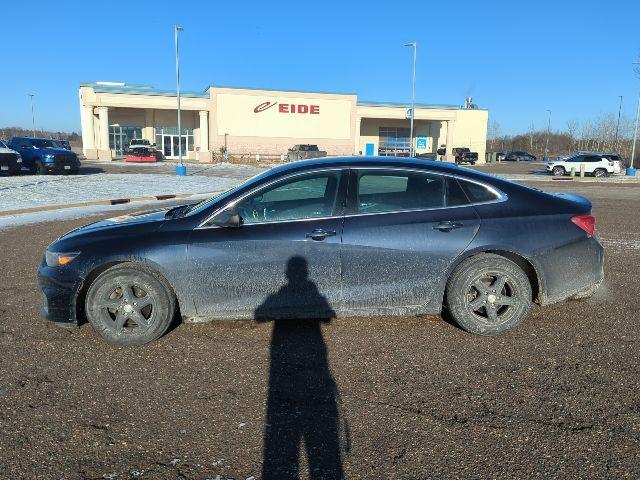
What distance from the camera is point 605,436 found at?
2.89m

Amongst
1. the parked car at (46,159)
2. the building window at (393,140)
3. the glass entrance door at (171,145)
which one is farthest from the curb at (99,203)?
the building window at (393,140)

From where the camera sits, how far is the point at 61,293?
420 cm

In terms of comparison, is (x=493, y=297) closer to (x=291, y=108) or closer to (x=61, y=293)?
(x=61, y=293)

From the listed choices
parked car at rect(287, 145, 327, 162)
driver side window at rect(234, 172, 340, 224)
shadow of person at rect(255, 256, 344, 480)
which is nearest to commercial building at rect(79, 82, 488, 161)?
parked car at rect(287, 145, 327, 162)

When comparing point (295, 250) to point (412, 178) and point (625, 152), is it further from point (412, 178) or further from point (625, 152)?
point (625, 152)

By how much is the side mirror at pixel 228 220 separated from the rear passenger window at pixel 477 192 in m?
1.99

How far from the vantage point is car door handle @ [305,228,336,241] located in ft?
13.6

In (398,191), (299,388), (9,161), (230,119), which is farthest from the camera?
(230,119)

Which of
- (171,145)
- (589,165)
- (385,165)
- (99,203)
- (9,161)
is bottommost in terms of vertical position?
(99,203)

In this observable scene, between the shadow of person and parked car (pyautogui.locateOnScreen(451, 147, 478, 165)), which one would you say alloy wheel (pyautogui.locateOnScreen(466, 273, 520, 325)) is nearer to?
the shadow of person

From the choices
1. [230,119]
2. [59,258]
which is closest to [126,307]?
[59,258]

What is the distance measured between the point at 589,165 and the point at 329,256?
36.1m

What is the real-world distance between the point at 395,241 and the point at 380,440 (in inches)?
70.2

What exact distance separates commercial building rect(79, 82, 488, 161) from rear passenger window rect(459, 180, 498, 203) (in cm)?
4552
